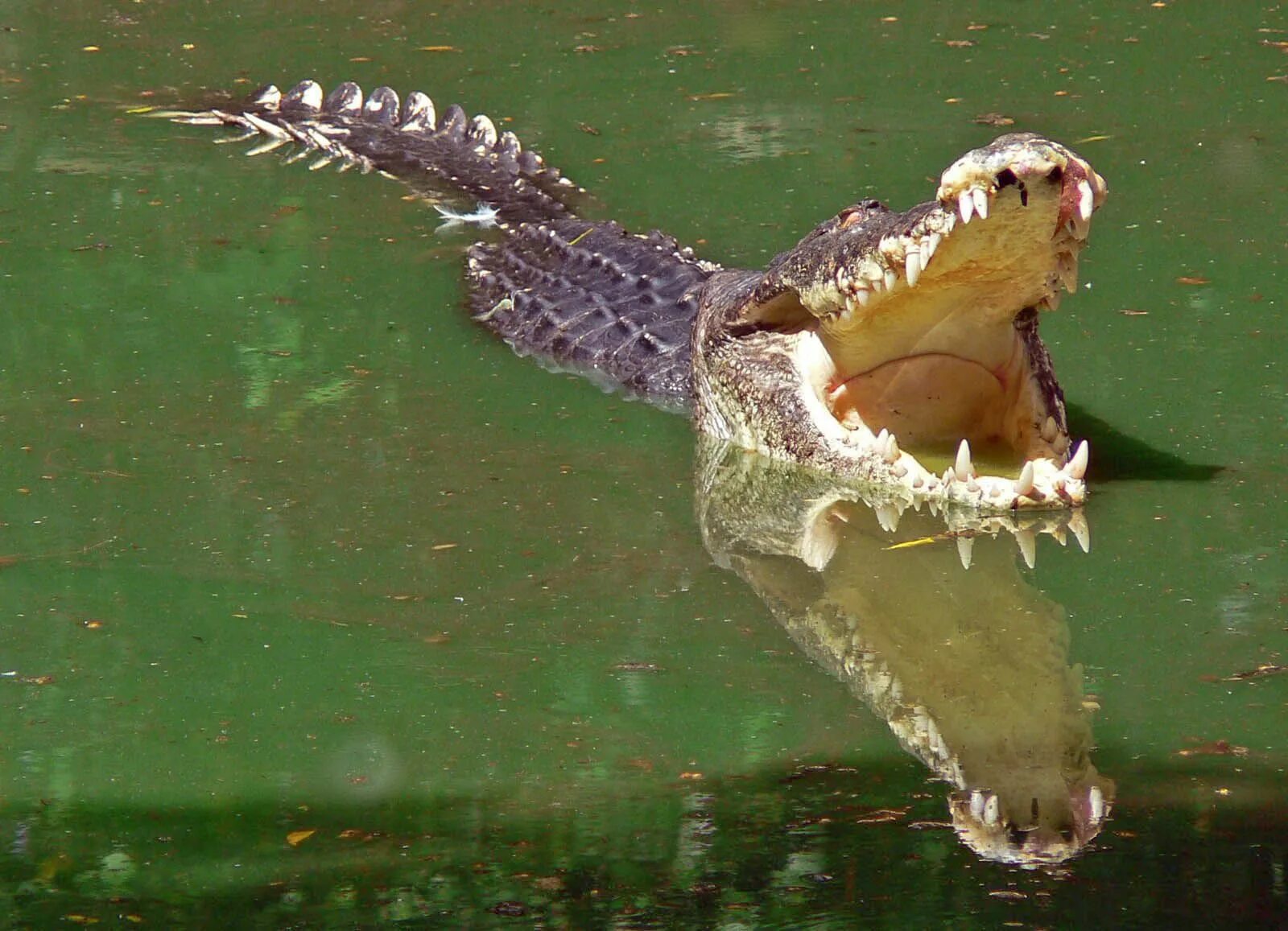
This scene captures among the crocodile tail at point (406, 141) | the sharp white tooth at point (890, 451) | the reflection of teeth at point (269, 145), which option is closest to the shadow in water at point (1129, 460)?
the sharp white tooth at point (890, 451)

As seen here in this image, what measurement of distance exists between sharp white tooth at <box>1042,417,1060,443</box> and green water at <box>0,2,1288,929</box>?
198 millimetres

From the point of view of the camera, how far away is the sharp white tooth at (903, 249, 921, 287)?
429 cm

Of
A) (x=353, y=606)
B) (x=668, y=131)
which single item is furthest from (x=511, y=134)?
(x=353, y=606)

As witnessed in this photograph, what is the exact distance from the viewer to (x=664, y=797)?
331 centimetres

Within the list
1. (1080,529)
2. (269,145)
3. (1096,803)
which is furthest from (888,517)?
(269,145)

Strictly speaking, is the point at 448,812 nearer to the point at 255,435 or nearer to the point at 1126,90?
the point at 255,435

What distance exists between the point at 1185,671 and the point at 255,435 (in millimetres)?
2795

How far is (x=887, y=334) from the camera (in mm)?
4773

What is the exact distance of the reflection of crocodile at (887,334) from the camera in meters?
4.16

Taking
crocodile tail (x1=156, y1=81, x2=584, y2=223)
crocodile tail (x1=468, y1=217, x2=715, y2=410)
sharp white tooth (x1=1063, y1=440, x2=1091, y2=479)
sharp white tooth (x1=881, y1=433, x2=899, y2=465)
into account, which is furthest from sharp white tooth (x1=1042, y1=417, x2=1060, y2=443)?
crocodile tail (x1=156, y1=81, x2=584, y2=223)

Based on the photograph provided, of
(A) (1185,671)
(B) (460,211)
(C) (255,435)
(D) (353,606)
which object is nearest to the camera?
(A) (1185,671)

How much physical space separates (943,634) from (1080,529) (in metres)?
0.65

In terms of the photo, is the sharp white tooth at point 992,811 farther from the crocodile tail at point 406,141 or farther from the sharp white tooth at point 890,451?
the crocodile tail at point 406,141

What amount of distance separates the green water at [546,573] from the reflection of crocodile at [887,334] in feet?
0.70
